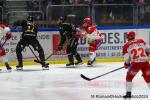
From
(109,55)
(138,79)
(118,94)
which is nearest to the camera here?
(118,94)

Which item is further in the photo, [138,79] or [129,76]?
[138,79]

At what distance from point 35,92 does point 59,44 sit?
557 cm

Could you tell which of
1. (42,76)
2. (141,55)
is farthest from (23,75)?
(141,55)

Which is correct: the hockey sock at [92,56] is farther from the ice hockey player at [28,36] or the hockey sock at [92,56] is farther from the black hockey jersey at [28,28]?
the black hockey jersey at [28,28]

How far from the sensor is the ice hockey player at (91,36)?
15.3m

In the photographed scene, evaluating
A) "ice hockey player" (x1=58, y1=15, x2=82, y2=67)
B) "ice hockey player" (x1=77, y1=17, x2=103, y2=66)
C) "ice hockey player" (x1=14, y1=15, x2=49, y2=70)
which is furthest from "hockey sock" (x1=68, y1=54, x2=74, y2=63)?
"ice hockey player" (x1=14, y1=15, x2=49, y2=70)

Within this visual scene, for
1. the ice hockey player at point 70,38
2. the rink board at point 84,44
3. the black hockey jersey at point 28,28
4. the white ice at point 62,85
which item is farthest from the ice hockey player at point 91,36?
the black hockey jersey at point 28,28

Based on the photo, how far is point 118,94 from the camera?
9.84m

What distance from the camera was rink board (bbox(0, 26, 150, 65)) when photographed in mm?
Answer: 15914

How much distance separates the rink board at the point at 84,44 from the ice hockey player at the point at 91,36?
945 millimetres

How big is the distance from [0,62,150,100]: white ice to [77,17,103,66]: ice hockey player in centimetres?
46

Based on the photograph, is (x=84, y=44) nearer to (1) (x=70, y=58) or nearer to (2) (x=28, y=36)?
(1) (x=70, y=58)

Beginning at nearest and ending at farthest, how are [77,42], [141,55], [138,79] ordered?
[141,55] → [138,79] → [77,42]

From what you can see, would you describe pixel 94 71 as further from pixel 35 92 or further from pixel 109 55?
pixel 35 92
